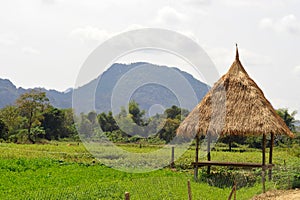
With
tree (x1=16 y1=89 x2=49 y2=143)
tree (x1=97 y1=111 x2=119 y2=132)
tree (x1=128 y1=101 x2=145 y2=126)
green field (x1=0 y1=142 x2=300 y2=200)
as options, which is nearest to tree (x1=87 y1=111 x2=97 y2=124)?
tree (x1=97 y1=111 x2=119 y2=132)

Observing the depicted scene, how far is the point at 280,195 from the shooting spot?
32.1 ft

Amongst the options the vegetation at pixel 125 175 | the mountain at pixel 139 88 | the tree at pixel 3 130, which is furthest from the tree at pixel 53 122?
the mountain at pixel 139 88

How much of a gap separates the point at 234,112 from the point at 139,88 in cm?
263

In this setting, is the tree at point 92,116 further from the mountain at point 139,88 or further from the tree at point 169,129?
the tree at point 169,129

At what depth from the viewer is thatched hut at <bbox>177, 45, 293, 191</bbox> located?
39.3ft

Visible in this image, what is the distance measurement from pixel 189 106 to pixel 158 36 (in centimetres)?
255

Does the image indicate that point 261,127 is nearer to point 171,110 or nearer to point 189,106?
point 189,106

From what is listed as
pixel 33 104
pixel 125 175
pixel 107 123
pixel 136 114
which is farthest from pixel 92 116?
pixel 33 104

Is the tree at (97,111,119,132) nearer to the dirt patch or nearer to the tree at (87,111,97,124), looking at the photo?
the tree at (87,111,97,124)

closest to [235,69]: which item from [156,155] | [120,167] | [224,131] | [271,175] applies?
[224,131]

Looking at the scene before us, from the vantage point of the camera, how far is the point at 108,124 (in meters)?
13.9

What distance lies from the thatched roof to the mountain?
0.61 metres

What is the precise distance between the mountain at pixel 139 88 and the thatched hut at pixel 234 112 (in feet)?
1.97

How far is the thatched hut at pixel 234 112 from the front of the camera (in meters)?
12.0
